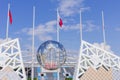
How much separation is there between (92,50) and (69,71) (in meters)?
25.2

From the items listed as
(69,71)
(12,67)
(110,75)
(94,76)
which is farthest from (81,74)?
(69,71)

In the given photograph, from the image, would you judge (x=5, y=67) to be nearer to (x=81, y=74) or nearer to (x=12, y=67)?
(x=12, y=67)

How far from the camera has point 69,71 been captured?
4997 cm

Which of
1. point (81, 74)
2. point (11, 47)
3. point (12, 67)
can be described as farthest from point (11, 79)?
point (81, 74)

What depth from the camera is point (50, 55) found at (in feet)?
80.7

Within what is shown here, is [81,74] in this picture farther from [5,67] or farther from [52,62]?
[5,67]

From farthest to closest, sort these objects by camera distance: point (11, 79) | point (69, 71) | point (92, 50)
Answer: point (69, 71) < point (92, 50) < point (11, 79)

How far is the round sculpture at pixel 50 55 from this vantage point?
24.2 m

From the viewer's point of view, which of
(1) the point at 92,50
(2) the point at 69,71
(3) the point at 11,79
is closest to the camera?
(3) the point at 11,79

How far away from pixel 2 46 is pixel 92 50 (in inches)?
318

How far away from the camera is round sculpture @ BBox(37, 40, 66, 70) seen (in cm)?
2422

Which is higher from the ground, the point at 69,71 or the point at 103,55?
the point at 103,55

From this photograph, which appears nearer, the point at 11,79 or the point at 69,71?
the point at 11,79

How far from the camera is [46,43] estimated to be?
24.3m
